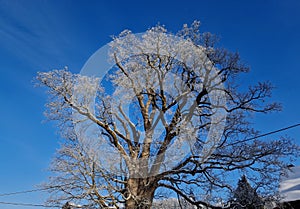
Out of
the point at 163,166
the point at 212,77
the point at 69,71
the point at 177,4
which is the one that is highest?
the point at 177,4

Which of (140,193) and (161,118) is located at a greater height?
(161,118)

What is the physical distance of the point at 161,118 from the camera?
7.37 m

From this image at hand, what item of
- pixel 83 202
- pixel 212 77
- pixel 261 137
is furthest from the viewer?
pixel 212 77

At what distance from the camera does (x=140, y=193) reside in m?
6.46

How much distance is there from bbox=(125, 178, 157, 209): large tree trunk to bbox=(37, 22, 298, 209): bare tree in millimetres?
24

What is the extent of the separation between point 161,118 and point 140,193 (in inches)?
77.5

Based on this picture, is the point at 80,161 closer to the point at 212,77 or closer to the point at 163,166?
the point at 163,166

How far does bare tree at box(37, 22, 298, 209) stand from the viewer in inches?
260

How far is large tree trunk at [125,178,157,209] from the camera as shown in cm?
617

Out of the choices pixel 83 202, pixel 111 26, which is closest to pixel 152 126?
pixel 83 202

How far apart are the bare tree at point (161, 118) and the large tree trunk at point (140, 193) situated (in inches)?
0.9

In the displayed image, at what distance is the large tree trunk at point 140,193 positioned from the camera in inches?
243

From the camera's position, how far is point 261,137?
690 cm

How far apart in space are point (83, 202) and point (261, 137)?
4.46 m
